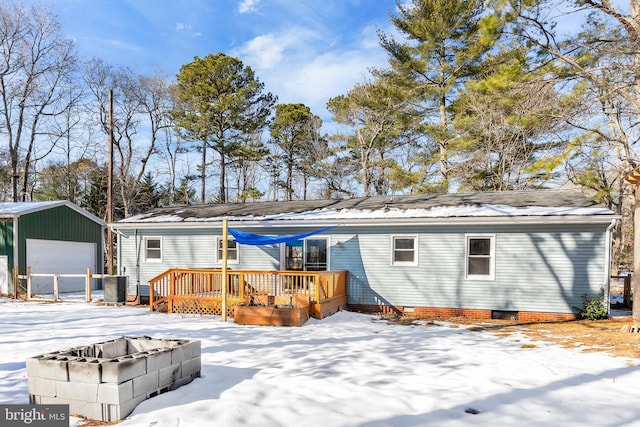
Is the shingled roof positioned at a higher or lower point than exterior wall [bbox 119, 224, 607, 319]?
higher

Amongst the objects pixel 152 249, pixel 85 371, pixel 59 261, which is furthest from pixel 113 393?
pixel 59 261

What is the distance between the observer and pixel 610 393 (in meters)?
4.48

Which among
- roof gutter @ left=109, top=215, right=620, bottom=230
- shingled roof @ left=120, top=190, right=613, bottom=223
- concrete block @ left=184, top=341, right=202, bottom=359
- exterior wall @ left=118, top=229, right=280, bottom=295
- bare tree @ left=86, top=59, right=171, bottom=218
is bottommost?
concrete block @ left=184, top=341, right=202, bottom=359

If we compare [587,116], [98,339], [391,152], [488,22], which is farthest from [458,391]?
[391,152]

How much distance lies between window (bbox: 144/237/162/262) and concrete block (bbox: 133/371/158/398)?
9.27m

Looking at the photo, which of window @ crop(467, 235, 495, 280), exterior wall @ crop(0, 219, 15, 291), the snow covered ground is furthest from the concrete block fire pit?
exterior wall @ crop(0, 219, 15, 291)

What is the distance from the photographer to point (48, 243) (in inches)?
614

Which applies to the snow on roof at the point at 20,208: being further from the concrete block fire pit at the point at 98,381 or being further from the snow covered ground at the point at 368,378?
the concrete block fire pit at the point at 98,381

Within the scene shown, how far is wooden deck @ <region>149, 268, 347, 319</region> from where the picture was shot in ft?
30.9

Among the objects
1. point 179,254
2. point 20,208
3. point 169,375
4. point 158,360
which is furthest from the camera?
point 20,208

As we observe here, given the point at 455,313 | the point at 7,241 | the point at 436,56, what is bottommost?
the point at 455,313

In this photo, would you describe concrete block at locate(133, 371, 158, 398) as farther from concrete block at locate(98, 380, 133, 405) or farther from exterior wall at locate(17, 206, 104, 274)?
exterior wall at locate(17, 206, 104, 274)

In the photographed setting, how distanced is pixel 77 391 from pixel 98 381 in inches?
11.2

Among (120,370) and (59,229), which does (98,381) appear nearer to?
(120,370)
